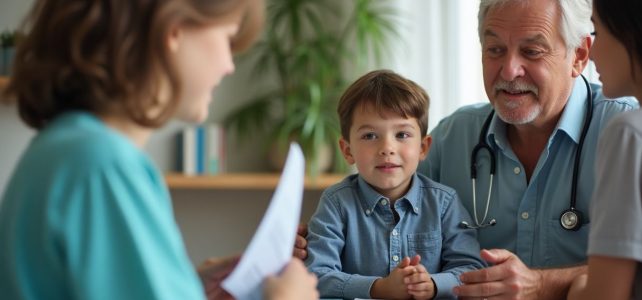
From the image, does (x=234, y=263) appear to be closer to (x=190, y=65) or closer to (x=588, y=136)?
(x=190, y=65)

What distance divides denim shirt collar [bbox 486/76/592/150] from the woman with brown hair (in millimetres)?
1137

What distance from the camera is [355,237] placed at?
1935 mm

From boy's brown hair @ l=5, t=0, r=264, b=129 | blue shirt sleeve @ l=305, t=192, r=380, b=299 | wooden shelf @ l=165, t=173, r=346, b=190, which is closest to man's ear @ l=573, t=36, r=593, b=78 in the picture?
blue shirt sleeve @ l=305, t=192, r=380, b=299

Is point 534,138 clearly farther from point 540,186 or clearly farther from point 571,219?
point 571,219

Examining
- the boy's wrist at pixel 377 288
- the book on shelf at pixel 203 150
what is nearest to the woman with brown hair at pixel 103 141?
the boy's wrist at pixel 377 288

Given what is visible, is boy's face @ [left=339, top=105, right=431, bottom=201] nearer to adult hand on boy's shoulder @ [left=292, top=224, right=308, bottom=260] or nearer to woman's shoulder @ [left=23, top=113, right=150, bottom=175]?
adult hand on boy's shoulder @ [left=292, top=224, right=308, bottom=260]

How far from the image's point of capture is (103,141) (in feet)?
3.17

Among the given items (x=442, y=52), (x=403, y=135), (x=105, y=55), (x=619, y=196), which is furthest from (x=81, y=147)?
(x=442, y=52)

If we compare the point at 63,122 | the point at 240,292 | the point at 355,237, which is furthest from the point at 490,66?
the point at 63,122

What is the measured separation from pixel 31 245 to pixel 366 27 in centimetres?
332

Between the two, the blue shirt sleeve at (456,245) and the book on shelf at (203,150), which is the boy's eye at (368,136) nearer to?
the blue shirt sleeve at (456,245)

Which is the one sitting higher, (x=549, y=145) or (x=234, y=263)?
(x=549, y=145)

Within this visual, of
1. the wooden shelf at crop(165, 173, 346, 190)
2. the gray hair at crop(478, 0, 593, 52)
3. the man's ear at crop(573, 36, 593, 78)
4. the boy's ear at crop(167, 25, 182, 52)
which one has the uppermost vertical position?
the gray hair at crop(478, 0, 593, 52)

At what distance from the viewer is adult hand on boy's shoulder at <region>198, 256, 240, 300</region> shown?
1370 mm
